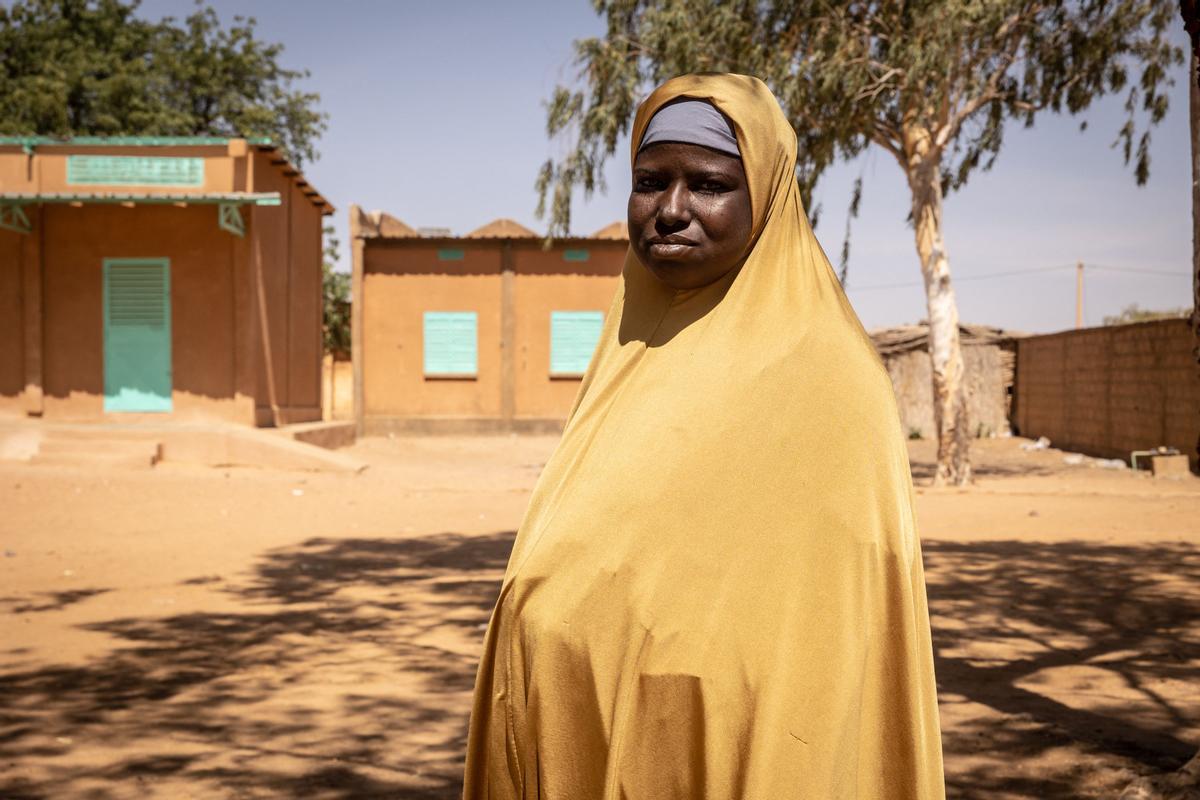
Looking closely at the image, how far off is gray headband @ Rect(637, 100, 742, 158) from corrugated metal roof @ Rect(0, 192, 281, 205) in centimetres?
1259

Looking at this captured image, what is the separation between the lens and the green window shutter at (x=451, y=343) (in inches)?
796

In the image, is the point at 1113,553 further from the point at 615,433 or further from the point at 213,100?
the point at 213,100

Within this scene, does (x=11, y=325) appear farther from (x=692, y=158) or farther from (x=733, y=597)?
(x=733, y=597)

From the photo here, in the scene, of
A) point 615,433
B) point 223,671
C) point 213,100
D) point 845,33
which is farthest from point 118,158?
point 213,100

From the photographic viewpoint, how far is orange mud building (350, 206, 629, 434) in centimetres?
2017

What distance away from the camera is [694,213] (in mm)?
1530

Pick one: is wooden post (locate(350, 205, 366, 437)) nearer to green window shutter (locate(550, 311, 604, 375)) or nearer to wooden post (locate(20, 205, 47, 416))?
green window shutter (locate(550, 311, 604, 375))

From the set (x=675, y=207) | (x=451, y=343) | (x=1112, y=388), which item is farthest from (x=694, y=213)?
(x=451, y=343)

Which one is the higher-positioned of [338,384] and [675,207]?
[675,207]

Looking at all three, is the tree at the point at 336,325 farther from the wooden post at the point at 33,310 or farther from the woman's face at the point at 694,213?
the woman's face at the point at 694,213

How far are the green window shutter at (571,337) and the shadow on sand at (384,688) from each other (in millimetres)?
13190

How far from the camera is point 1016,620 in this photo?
18.4 feet

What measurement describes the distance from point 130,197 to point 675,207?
43.0ft

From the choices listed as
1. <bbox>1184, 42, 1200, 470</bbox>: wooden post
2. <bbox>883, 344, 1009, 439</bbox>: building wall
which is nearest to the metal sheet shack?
<bbox>883, 344, 1009, 439</bbox>: building wall
